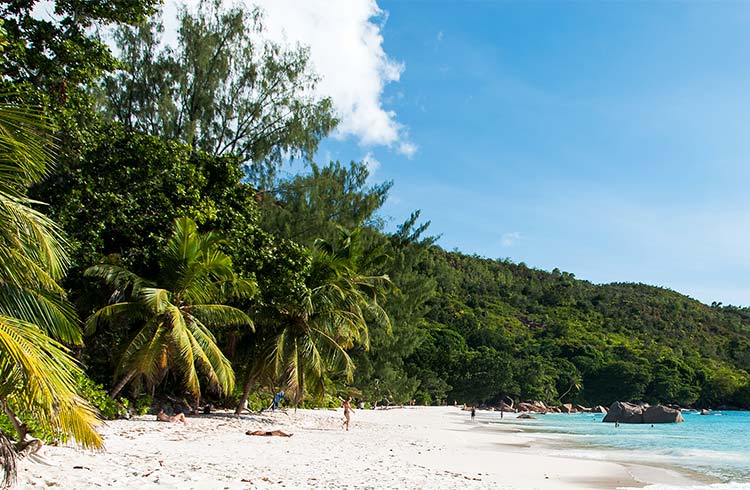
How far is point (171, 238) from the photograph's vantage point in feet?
46.5

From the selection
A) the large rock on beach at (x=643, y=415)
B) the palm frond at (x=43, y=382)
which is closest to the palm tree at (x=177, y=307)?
the palm frond at (x=43, y=382)

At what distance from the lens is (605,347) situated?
88188mm

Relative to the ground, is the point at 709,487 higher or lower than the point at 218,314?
lower

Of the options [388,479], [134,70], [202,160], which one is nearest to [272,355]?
[202,160]

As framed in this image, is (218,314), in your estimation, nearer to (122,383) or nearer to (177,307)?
(177,307)

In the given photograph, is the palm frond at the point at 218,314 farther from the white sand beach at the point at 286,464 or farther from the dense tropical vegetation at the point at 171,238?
the white sand beach at the point at 286,464

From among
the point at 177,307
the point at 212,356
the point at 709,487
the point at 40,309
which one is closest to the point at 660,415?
the point at 709,487

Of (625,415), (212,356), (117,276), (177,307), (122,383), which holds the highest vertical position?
(117,276)

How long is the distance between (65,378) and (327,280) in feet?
46.2

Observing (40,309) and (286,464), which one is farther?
(286,464)

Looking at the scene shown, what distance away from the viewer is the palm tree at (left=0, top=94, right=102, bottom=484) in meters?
4.49

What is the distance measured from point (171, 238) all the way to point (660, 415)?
137ft

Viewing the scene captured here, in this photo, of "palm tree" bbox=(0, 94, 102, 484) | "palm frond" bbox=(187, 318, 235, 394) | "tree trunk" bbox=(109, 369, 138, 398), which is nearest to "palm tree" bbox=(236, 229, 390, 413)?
"palm frond" bbox=(187, 318, 235, 394)

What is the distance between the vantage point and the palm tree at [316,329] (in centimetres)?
1703
